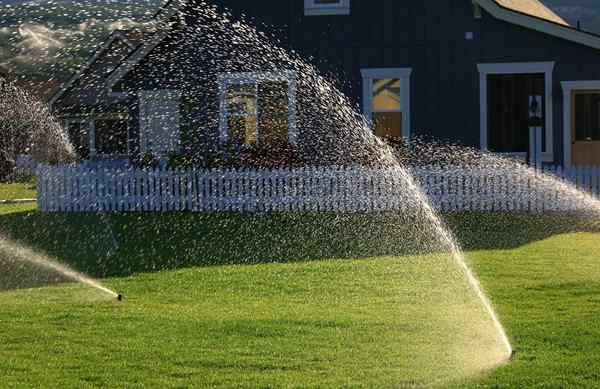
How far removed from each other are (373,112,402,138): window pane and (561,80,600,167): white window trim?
3.58 m

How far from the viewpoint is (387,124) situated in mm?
25719

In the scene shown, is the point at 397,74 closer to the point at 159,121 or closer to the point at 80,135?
the point at 159,121

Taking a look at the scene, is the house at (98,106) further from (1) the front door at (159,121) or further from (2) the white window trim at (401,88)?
(2) the white window trim at (401,88)

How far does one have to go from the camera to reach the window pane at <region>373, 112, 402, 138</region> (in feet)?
83.7

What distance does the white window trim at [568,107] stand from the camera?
24.4 metres

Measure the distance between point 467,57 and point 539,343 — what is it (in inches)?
626

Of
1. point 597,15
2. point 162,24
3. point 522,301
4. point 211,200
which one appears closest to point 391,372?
point 522,301

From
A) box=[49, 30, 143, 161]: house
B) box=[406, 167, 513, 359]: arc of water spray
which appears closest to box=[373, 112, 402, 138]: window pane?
box=[406, 167, 513, 359]: arc of water spray

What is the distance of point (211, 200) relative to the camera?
76.1ft

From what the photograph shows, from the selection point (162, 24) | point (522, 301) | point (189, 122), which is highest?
point (162, 24)

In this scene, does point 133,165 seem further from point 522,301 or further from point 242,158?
point 522,301

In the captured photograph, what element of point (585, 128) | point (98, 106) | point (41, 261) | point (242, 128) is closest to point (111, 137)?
point (98, 106)

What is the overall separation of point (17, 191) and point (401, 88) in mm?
18648

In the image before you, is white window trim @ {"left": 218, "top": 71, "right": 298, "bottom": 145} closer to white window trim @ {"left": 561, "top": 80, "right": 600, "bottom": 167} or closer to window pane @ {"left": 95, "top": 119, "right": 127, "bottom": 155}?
white window trim @ {"left": 561, "top": 80, "right": 600, "bottom": 167}
